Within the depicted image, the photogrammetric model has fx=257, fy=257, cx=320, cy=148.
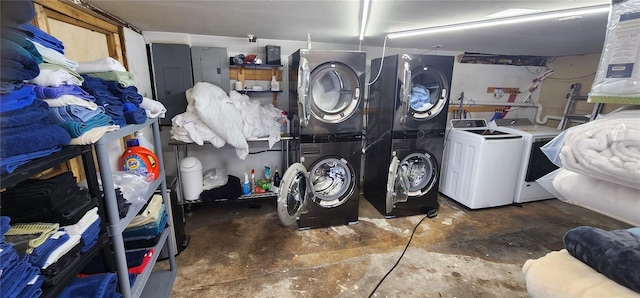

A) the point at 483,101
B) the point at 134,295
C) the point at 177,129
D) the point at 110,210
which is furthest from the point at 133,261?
the point at 483,101

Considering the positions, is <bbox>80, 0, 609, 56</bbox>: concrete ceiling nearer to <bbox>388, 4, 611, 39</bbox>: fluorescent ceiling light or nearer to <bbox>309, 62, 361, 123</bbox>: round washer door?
<bbox>388, 4, 611, 39</bbox>: fluorescent ceiling light

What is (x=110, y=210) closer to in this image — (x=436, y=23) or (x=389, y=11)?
(x=389, y=11)

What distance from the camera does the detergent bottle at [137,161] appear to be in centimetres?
165

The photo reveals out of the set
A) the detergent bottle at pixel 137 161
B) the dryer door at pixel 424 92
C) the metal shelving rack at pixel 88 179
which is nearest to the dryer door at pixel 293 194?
the detergent bottle at pixel 137 161

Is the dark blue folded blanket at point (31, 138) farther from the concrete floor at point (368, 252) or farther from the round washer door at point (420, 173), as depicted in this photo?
the round washer door at point (420, 173)

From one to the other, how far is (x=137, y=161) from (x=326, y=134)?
1.60m

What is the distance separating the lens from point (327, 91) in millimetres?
2852

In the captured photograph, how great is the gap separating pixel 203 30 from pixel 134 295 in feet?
7.79

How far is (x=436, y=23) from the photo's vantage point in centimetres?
198

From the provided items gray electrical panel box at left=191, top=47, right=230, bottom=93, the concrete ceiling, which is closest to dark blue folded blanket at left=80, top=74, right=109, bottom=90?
the concrete ceiling

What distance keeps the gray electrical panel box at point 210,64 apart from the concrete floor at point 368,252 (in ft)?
5.18

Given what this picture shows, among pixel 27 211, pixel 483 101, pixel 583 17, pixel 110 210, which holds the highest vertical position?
pixel 583 17

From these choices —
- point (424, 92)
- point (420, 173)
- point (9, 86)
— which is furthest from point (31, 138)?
point (420, 173)

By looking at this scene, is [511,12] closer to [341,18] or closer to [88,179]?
[341,18]
